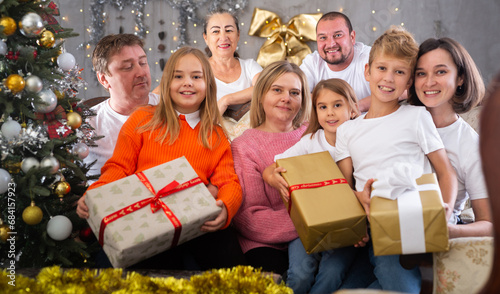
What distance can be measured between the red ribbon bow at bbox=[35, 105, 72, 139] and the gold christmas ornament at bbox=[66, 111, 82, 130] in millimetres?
25

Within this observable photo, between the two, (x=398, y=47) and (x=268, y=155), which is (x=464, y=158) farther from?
(x=268, y=155)

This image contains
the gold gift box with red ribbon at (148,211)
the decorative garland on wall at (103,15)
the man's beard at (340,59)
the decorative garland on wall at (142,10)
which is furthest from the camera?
the decorative garland on wall at (103,15)

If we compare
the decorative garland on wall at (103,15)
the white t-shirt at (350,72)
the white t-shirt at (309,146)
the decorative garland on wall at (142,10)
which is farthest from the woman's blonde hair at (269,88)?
the decorative garland on wall at (103,15)

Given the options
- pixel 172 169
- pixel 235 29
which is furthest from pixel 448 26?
pixel 172 169

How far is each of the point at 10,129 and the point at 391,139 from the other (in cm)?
161

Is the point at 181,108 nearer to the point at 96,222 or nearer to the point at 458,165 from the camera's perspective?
the point at 96,222

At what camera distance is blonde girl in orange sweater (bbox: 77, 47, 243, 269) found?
7.10ft

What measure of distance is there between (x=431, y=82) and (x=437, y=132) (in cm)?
22

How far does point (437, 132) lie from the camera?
2029 mm

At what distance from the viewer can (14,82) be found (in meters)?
1.93

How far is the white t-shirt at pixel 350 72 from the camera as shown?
3.38 m

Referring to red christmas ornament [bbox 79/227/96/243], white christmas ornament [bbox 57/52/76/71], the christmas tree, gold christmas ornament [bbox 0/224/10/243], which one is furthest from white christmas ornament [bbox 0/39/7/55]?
red christmas ornament [bbox 79/227/96/243]

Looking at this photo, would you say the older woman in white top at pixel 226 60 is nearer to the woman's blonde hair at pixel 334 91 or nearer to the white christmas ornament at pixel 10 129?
the woman's blonde hair at pixel 334 91

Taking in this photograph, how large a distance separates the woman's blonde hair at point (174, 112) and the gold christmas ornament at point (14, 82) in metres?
0.56
